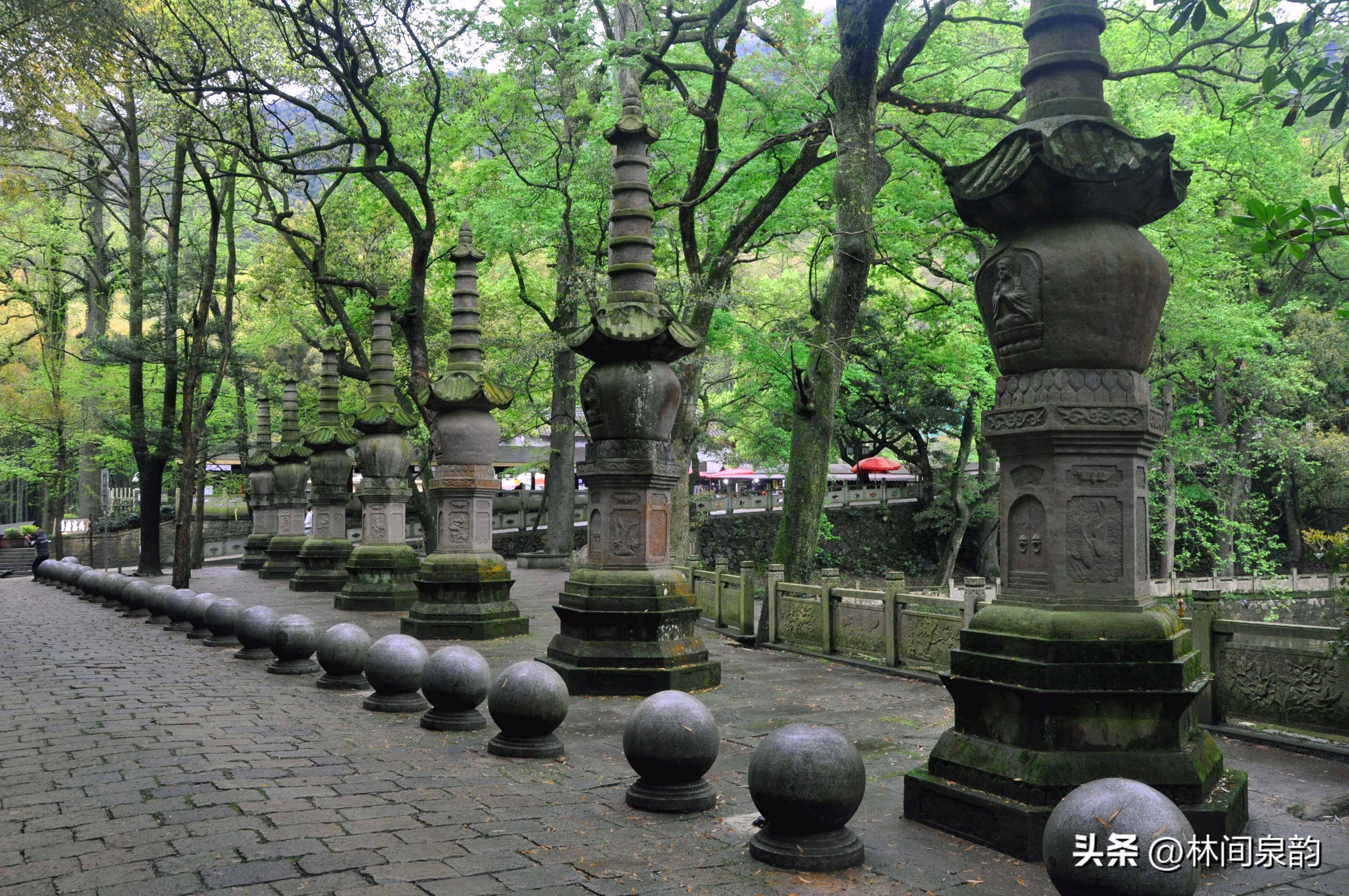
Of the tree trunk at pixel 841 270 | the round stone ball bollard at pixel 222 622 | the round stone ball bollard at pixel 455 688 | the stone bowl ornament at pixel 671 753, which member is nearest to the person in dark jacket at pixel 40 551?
the round stone ball bollard at pixel 222 622

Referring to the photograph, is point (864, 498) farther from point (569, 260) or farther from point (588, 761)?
point (588, 761)

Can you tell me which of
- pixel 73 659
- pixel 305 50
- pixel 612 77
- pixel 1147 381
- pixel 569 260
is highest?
pixel 612 77

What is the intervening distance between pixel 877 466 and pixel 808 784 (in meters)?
42.0

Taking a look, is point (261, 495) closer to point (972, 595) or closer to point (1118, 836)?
point (972, 595)

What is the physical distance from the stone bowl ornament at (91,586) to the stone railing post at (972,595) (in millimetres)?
17493

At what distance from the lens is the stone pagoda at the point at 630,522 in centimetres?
1015

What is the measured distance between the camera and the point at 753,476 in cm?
5375

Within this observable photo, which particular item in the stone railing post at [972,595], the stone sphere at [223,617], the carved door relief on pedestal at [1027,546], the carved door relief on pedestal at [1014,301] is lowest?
the stone sphere at [223,617]

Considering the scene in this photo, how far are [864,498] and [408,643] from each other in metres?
35.3

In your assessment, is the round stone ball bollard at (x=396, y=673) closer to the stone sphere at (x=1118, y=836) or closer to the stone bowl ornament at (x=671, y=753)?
the stone bowl ornament at (x=671, y=753)

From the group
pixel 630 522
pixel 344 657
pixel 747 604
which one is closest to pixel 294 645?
pixel 344 657

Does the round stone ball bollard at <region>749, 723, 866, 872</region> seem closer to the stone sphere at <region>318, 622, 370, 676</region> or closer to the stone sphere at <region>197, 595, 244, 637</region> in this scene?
the stone sphere at <region>318, 622, 370, 676</region>

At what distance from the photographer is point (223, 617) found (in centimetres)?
1388

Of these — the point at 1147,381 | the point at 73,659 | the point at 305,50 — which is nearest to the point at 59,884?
the point at 1147,381
